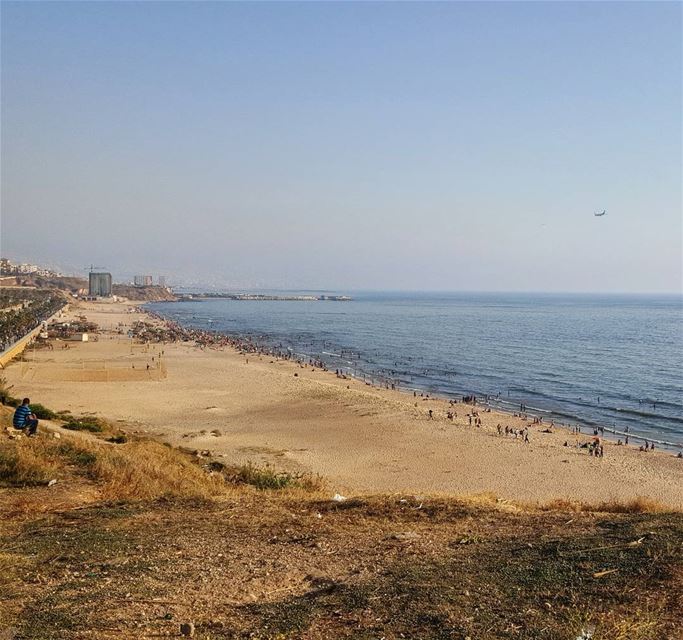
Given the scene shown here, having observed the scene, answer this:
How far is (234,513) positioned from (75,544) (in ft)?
8.75

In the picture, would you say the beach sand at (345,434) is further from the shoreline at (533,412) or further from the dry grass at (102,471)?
the dry grass at (102,471)

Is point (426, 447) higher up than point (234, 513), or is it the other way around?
point (234, 513)

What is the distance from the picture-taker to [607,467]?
2691 centimetres

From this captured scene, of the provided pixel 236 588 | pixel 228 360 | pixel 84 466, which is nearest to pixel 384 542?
pixel 236 588

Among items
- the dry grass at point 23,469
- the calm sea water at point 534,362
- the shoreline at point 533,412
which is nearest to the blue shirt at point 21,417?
the dry grass at point 23,469

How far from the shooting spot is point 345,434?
3136 centimetres

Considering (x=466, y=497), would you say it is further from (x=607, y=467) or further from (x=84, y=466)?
(x=607, y=467)

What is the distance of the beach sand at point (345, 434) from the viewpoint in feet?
77.9

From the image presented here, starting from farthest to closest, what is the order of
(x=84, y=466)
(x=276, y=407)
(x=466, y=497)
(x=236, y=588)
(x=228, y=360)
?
(x=228, y=360) → (x=276, y=407) → (x=84, y=466) → (x=466, y=497) → (x=236, y=588)

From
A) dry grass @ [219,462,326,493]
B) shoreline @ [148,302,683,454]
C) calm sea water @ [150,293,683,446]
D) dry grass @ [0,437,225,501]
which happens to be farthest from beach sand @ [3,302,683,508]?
calm sea water @ [150,293,683,446]

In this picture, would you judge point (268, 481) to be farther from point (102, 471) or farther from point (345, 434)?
point (345, 434)

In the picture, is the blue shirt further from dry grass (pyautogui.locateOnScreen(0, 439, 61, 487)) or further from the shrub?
the shrub

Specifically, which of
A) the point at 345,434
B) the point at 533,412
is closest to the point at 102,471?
the point at 345,434

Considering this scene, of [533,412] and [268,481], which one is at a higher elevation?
[268,481]
